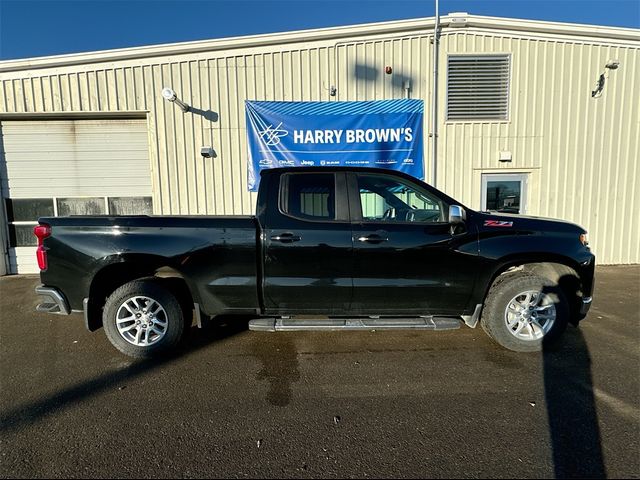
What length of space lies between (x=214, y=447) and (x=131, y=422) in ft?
2.44

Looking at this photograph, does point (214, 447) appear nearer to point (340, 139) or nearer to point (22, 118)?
point (340, 139)

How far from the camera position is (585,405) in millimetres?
2725

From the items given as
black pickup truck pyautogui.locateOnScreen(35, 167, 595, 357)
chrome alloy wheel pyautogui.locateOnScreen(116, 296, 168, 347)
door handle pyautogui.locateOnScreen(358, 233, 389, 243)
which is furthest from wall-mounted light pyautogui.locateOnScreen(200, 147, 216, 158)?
door handle pyautogui.locateOnScreen(358, 233, 389, 243)

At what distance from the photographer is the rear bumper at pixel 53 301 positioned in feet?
11.5

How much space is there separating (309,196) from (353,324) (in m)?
1.40

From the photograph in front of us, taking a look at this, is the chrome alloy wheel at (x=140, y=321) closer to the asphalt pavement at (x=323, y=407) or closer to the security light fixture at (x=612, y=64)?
the asphalt pavement at (x=323, y=407)

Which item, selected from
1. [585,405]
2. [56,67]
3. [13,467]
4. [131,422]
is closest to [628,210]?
[585,405]

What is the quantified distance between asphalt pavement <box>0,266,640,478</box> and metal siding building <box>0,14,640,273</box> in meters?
4.27

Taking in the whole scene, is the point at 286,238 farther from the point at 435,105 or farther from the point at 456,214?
the point at 435,105

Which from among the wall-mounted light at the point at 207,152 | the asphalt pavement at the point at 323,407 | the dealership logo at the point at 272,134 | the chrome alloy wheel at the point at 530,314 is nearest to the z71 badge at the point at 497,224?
the chrome alloy wheel at the point at 530,314

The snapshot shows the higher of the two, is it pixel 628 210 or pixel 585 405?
pixel 628 210

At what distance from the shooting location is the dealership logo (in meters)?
7.28

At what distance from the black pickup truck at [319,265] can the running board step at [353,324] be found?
0.05 feet

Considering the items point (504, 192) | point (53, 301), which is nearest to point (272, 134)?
point (53, 301)
